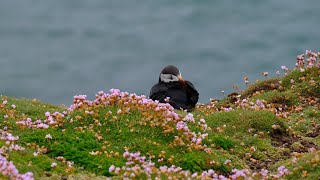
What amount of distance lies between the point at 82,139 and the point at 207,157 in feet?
9.44

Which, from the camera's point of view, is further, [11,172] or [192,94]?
[192,94]

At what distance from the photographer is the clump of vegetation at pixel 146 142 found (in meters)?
13.1

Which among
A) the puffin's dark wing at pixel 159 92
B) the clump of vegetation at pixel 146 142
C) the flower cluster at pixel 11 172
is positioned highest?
the puffin's dark wing at pixel 159 92

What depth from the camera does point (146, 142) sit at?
15094 mm

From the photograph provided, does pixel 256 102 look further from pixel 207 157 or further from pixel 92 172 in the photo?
pixel 92 172

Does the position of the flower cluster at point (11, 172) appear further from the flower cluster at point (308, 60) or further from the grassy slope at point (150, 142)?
the flower cluster at point (308, 60)

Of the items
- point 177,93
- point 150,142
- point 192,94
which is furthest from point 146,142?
point 192,94

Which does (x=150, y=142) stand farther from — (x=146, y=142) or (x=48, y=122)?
(x=48, y=122)

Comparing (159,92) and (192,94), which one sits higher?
(192,94)

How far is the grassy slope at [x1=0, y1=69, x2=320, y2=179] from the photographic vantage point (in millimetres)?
13680

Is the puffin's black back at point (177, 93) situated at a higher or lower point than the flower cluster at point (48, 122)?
higher

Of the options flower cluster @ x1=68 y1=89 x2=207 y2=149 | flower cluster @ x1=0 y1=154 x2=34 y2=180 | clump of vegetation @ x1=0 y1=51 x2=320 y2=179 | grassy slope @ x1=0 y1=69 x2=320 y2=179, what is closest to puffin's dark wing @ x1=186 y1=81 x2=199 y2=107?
grassy slope @ x1=0 y1=69 x2=320 y2=179

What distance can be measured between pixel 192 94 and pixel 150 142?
9839 millimetres

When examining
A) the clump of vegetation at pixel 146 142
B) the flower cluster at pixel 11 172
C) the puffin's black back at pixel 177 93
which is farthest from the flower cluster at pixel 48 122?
the puffin's black back at pixel 177 93
